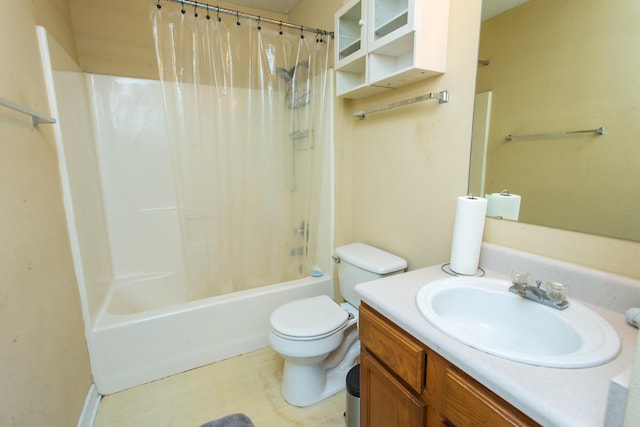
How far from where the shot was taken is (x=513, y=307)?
934mm

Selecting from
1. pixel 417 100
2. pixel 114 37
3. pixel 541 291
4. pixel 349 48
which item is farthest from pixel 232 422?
pixel 114 37

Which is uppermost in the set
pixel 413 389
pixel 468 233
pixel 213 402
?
pixel 468 233

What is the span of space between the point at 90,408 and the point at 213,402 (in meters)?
0.59

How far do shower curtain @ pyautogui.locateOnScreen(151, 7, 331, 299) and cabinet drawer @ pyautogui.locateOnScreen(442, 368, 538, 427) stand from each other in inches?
59.5

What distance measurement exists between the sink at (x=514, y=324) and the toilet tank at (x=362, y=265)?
1.62 ft

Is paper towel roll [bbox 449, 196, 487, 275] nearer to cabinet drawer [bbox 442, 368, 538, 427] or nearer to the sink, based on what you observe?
the sink

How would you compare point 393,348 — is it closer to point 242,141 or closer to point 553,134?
point 553,134

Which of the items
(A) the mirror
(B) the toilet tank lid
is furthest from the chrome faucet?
(B) the toilet tank lid

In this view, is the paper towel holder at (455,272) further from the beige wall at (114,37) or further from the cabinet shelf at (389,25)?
the beige wall at (114,37)

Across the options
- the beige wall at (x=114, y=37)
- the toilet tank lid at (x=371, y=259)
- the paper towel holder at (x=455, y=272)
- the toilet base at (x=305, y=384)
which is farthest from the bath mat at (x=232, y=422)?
the beige wall at (x=114, y=37)

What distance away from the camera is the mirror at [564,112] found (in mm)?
802

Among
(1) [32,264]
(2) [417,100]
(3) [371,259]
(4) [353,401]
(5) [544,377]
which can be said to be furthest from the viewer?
(3) [371,259]

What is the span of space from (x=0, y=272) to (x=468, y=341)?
4.35 feet

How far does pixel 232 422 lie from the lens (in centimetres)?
140
